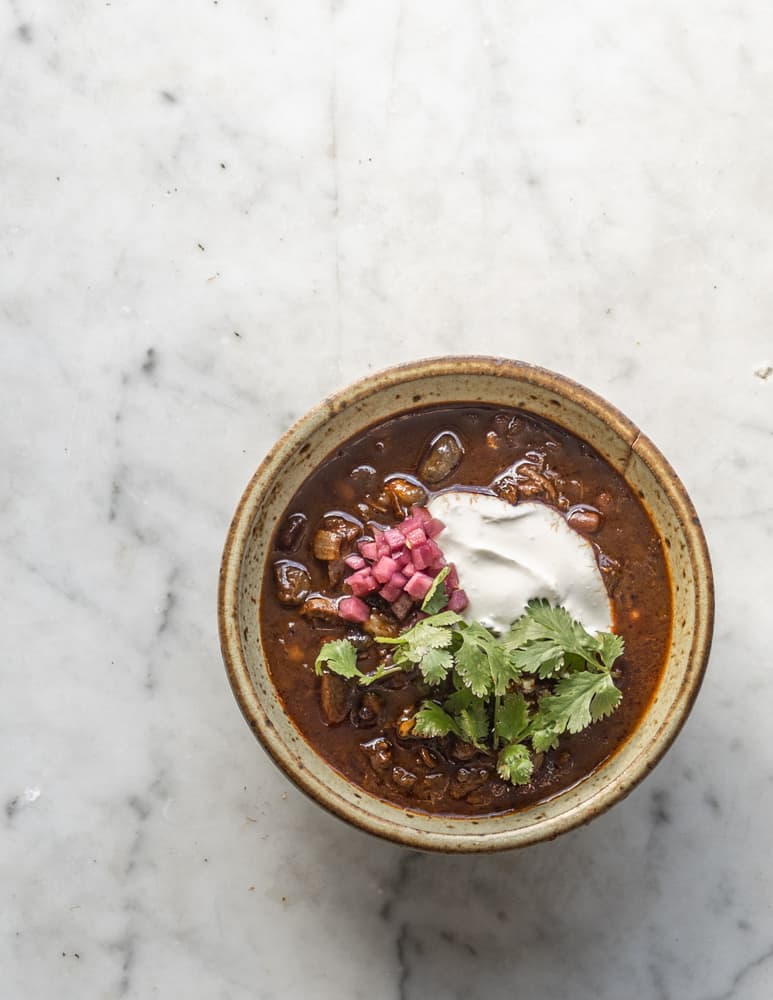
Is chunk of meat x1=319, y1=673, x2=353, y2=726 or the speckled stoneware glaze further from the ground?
the speckled stoneware glaze

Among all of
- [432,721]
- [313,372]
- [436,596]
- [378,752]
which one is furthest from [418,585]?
[313,372]

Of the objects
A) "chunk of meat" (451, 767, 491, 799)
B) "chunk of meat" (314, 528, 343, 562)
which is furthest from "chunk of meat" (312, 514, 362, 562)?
"chunk of meat" (451, 767, 491, 799)

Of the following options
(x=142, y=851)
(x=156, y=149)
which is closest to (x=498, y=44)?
(x=156, y=149)

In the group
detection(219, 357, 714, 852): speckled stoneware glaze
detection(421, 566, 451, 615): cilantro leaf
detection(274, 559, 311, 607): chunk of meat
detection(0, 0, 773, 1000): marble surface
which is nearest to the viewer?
detection(219, 357, 714, 852): speckled stoneware glaze

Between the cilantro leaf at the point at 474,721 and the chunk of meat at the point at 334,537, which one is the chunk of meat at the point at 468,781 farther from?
the chunk of meat at the point at 334,537

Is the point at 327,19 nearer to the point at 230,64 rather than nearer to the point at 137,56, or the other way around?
the point at 230,64

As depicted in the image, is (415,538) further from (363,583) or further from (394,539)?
(363,583)

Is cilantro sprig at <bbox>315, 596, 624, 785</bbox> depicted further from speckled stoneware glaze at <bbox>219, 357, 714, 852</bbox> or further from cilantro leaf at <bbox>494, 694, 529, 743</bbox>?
speckled stoneware glaze at <bbox>219, 357, 714, 852</bbox>
